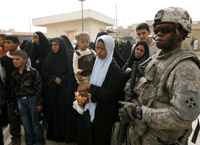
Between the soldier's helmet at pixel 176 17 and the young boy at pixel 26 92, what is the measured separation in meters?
2.06

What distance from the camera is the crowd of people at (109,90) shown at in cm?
94

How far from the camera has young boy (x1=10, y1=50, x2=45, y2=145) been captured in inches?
84.8

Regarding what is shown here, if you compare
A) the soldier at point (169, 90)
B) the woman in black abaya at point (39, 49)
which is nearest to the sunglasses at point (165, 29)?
the soldier at point (169, 90)

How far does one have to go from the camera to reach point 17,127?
241cm

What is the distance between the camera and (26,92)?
2168mm

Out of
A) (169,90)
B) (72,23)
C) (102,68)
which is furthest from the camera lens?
(72,23)

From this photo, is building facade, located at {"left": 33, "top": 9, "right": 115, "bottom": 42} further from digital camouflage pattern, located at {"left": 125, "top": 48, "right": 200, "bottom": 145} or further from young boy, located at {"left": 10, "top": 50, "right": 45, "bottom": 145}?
digital camouflage pattern, located at {"left": 125, "top": 48, "right": 200, "bottom": 145}

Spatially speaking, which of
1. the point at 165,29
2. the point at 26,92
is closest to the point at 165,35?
the point at 165,29

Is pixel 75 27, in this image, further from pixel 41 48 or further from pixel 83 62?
pixel 83 62

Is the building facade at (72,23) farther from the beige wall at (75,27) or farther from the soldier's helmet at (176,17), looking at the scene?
the soldier's helmet at (176,17)

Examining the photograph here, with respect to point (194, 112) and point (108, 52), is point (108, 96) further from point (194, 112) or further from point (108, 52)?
point (194, 112)

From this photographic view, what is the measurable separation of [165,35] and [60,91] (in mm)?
2042

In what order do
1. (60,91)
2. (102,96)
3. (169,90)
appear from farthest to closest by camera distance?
(60,91) → (102,96) → (169,90)

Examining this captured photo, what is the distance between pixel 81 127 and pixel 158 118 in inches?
51.2
